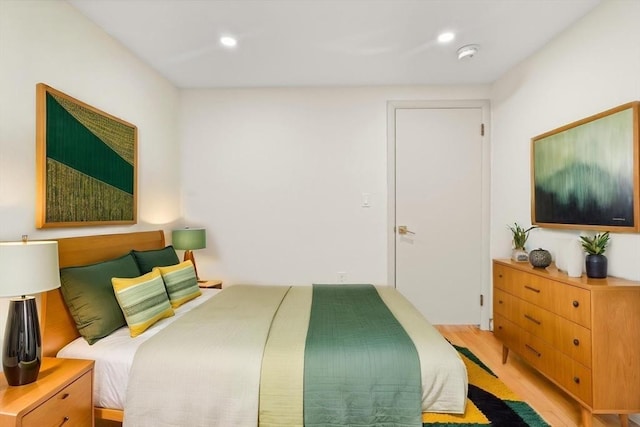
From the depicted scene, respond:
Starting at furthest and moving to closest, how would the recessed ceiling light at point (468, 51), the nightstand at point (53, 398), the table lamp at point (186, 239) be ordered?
1. the table lamp at point (186, 239)
2. the recessed ceiling light at point (468, 51)
3. the nightstand at point (53, 398)

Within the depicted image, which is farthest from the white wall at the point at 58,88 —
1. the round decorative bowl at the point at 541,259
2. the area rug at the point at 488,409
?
the round decorative bowl at the point at 541,259

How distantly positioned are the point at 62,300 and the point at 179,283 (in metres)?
0.69

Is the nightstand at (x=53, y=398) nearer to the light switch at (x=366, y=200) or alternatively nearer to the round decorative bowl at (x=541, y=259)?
the light switch at (x=366, y=200)

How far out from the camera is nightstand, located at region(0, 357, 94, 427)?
122 cm

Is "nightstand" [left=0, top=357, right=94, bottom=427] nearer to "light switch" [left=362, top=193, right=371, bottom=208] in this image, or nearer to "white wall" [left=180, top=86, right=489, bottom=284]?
"white wall" [left=180, top=86, right=489, bottom=284]

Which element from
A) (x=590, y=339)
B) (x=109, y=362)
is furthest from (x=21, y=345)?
(x=590, y=339)

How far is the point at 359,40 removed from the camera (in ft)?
8.16

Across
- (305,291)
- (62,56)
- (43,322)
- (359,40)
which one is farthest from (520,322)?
(62,56)

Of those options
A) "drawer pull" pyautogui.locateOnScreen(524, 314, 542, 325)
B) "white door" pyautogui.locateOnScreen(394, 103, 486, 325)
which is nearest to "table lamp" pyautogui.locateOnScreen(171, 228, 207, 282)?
"white door" pyautogui.locateOnScreen(394, 103, 486, 325)

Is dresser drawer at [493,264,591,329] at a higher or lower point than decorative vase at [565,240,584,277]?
lower

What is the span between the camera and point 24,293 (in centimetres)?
130

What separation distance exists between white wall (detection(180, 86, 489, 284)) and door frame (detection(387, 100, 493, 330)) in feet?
0.21

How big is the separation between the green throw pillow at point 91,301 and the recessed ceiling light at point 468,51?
10.1 feet

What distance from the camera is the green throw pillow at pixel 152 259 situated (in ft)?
7.86
